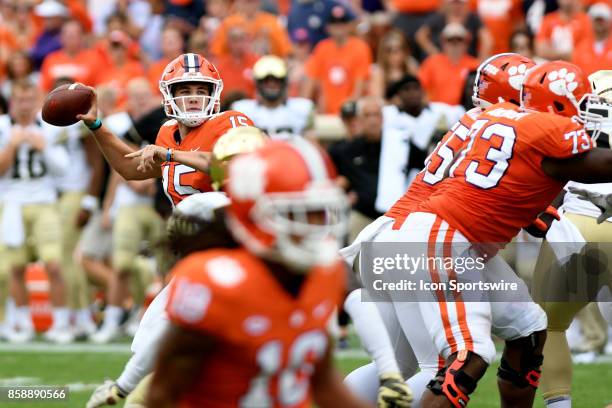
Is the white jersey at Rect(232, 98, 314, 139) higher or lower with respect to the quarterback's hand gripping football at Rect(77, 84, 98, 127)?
lower

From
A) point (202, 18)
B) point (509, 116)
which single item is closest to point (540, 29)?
point (202, 18)

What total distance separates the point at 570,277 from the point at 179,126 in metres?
2.08

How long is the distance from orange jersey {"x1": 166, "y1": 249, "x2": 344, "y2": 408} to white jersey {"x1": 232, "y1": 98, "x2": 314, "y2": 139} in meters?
6.05

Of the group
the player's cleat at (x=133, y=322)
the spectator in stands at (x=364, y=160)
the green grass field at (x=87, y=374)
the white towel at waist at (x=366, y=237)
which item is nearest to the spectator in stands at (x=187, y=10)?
the player's cleat at (x=133, y=322)

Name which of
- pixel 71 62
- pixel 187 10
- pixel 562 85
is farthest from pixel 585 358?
pixel 187 10

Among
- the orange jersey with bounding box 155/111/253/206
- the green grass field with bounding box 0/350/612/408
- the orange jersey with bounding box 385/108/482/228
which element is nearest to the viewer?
the orange jersey with bounding box 385/108/482/228

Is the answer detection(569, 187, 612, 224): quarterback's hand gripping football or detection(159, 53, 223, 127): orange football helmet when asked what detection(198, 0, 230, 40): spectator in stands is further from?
detection(569, 187, 612, 224): quarterback's hand gripping football

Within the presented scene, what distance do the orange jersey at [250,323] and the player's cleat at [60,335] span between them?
6486 mm

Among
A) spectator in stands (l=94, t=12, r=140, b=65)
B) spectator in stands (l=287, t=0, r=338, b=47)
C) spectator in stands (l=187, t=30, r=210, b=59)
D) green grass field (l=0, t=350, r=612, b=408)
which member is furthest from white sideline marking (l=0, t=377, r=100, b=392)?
spectator in stands (l=287, t=0, r=338, b=47)

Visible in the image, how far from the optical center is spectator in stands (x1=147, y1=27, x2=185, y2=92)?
11.4 m

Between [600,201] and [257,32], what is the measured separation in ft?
21.0

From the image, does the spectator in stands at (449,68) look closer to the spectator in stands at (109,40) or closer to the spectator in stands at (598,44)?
the spectator in stands at (598,44)

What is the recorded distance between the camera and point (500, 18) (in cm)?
1170

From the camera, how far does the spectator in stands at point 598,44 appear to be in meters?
10.4
